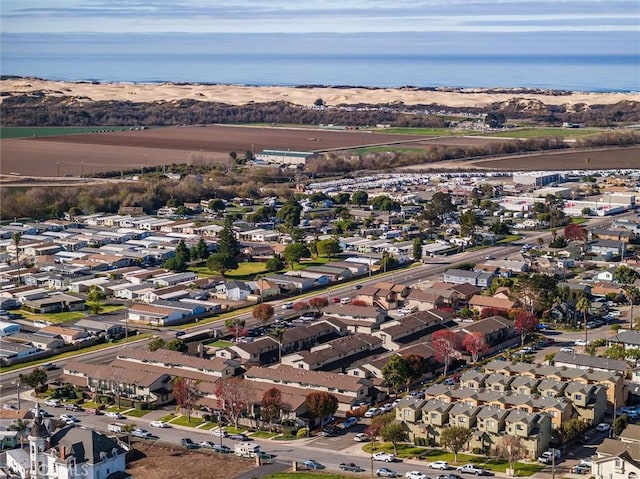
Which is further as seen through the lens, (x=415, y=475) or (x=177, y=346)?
(x=177, y=346)

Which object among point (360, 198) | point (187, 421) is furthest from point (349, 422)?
point (360, 198)

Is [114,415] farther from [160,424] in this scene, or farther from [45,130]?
[45,130]

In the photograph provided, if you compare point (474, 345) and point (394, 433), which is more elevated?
point (474, 345)

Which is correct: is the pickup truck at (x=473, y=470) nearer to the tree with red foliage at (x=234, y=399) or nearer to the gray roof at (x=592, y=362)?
the tree with red foliage at (x=234, y=399)

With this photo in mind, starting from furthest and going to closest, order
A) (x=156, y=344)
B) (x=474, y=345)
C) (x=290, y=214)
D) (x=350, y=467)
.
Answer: (x=290, y=214), (x=156, y=344), (x=474, y=345), (x=350, y=467)

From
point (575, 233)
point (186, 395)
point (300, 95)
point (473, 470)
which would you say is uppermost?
point (300, 95)

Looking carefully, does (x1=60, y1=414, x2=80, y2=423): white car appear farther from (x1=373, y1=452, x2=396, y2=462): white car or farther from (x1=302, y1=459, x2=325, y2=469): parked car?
(x1=373, y1=452, x2=396, y2=462): white car

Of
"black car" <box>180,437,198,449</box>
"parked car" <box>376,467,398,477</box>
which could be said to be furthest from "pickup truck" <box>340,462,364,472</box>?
"black car" <box>180,437,198,449</box>
